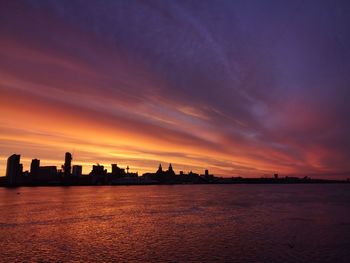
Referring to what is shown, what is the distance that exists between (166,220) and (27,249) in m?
41.8

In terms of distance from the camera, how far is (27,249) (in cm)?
5222

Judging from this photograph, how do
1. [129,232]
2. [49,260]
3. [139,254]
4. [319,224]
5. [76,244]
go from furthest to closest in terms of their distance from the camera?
1. [319,224]
2. [129,232]
3. [76,244]
4. [139,254]
5. [49,260]

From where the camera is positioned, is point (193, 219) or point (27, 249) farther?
point (193, 219)

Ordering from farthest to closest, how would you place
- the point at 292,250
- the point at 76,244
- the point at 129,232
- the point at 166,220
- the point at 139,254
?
the point at 166,220
the point at 129,232
the point at 76,244
the point at 292,250
the point at 139,254

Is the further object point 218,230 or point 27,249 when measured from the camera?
point 218,230

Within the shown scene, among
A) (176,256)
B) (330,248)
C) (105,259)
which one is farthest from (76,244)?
(330,248)

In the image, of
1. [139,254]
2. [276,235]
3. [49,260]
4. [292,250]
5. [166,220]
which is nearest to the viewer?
[49,260]

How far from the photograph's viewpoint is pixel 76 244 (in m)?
56.6

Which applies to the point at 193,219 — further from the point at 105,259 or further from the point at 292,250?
the point at 105,259

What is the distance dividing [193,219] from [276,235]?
29.1m

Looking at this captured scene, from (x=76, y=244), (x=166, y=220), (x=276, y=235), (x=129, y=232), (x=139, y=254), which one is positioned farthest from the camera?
(x=166, y=220)

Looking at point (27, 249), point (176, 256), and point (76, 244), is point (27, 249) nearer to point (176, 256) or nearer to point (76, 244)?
point (76, 244)

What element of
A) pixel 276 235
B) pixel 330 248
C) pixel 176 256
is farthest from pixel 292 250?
pixel 176 256

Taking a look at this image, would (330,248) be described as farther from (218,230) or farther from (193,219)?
(193,219)
